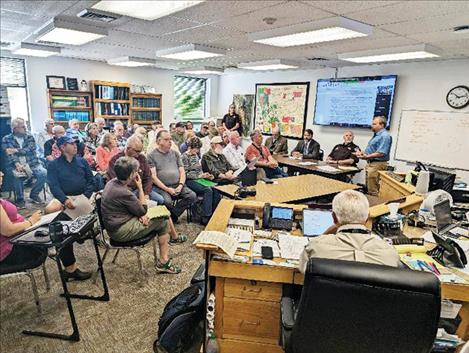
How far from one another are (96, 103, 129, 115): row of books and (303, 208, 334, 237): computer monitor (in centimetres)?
592

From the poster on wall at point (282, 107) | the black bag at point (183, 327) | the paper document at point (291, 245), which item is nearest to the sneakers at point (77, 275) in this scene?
the black bag at point (183, 327)

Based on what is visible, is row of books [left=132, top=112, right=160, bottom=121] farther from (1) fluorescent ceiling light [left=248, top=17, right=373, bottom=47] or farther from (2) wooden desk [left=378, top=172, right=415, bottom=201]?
(2) wooden desk [left=378, top=172, right=415, bottom=201]

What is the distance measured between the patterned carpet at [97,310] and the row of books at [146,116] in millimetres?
5015

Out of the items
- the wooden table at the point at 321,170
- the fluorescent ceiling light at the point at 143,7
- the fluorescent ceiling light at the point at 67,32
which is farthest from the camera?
the wooden table at the point at 321,170

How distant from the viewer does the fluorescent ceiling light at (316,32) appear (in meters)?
2.87

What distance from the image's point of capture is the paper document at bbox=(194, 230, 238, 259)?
1.74 m

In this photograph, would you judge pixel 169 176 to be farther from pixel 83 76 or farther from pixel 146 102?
pixel 146 102

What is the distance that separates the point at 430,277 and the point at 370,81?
18.8 ft

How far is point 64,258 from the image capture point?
2.68 meters

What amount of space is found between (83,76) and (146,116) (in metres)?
1.64

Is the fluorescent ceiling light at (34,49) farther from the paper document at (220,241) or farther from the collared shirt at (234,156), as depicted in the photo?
the paper document at (220,241)

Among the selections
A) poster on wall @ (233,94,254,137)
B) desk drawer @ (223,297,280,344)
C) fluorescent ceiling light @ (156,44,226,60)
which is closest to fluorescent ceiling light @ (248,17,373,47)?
fluorescent ceiling light @ (156,44,226,60)

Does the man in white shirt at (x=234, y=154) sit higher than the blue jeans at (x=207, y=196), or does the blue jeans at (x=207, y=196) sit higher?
the man in white shirt at (x=234, y=154)

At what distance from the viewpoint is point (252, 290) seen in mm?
1860
